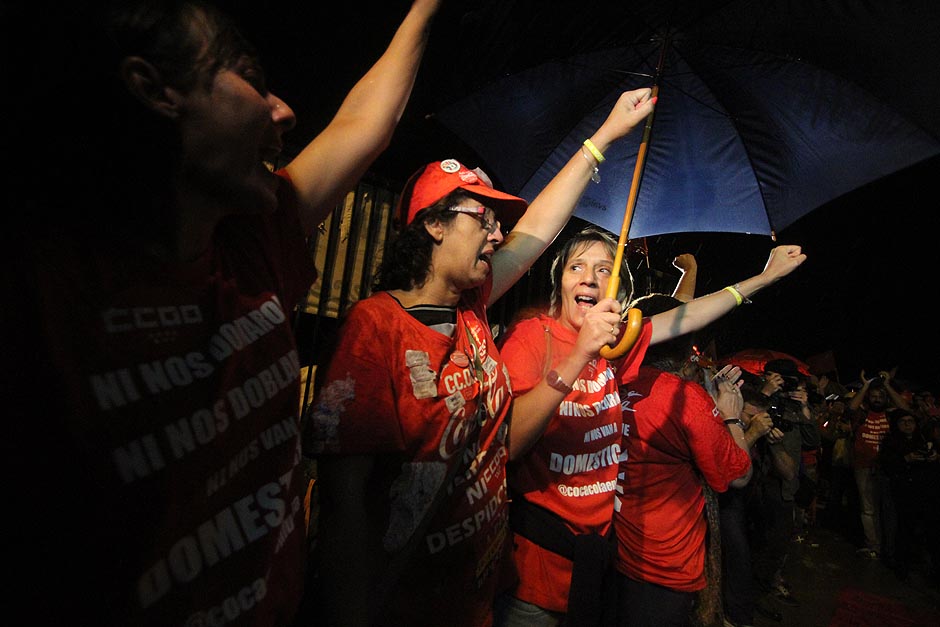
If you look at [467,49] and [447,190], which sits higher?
[467,49]

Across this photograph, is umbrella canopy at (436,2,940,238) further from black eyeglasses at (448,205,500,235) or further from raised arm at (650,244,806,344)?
black eyeglasses at (448,205,500,235)

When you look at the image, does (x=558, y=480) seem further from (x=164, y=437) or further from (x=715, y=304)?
(x=164, y=437)

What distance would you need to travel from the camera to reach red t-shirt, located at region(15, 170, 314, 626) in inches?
26.5

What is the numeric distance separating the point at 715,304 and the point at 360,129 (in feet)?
8.11

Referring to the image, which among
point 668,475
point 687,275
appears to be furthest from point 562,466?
point 687,275

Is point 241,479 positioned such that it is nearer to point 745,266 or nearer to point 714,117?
point 714,117

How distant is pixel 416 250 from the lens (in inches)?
72.1

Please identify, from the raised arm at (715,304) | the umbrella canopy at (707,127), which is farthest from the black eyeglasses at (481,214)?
the raised arm at (715,304)

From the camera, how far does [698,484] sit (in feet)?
9.65

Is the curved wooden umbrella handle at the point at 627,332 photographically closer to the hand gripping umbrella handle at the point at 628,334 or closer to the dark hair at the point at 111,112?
the hand gripping umbrella handle at the point at 628,334

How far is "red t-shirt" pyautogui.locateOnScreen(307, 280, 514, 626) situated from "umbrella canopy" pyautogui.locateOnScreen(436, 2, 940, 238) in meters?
1.56

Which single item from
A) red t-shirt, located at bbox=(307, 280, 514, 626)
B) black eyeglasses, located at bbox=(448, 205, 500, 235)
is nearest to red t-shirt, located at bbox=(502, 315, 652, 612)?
red t-shirt, located at bbox=(307, 280, 514, 626)

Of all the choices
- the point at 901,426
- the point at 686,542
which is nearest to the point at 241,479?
the point at 686,542

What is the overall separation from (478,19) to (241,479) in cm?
204
